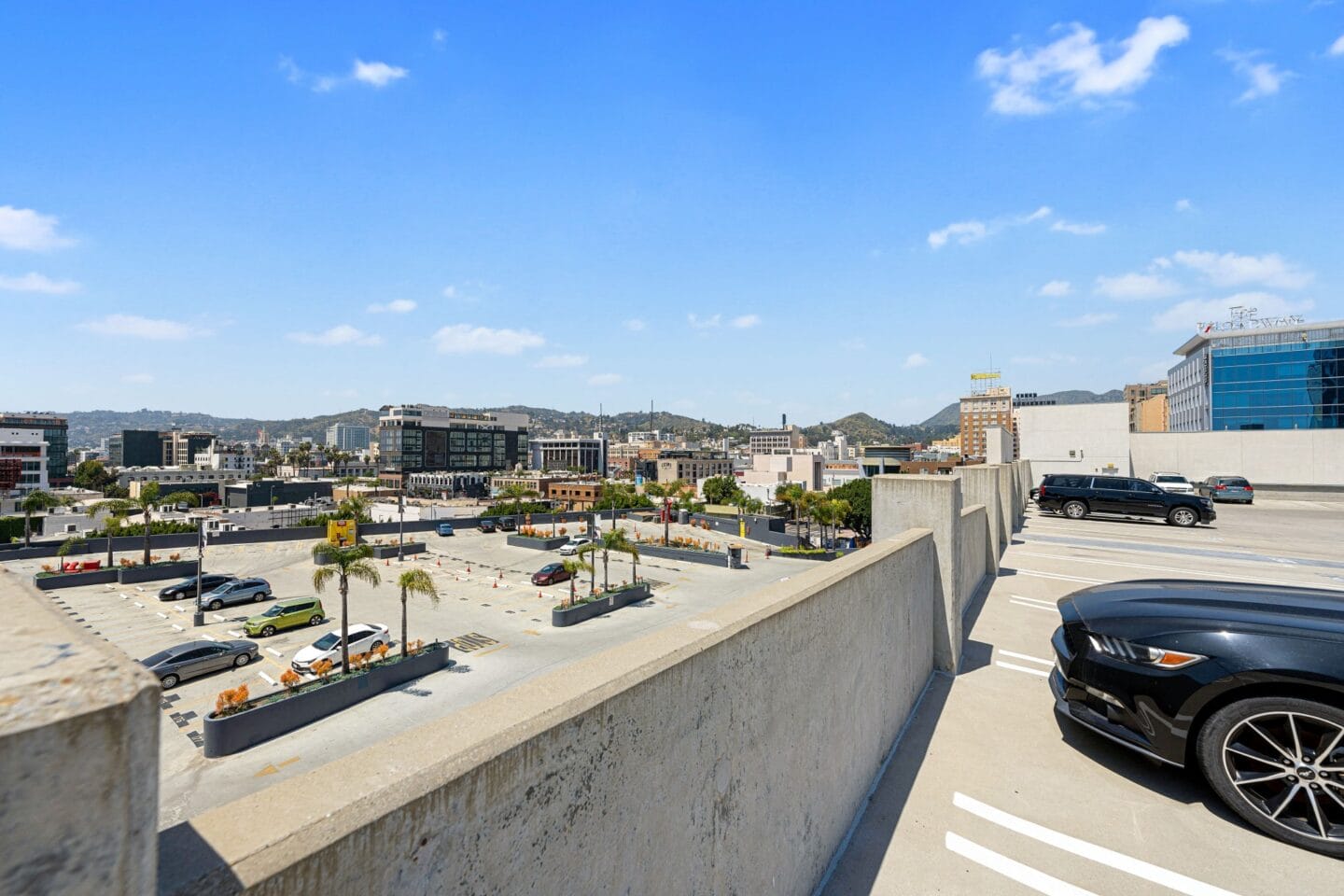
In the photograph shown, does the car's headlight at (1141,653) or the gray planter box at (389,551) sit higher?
the car's headlight at (1141,653)

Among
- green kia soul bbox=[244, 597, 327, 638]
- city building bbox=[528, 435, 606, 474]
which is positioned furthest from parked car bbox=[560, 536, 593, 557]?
city building bbox=[528, 435, 606, 474]

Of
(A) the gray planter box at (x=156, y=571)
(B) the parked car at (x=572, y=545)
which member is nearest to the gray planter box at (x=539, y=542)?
(B) the parked car at (x=572, y=545)

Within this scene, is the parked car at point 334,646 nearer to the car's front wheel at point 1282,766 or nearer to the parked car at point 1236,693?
the parked car at point 1236,693

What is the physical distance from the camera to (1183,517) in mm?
13289

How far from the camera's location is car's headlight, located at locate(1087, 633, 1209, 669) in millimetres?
3193

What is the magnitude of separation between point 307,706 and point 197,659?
5.15 meters

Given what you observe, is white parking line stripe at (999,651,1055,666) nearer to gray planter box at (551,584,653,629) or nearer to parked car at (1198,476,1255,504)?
gray planter box at (551,584,653,629)

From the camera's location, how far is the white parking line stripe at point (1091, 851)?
8.73 feet

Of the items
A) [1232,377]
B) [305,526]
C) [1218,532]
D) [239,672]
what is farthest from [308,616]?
[1232,377]

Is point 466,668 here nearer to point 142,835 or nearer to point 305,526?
point 142,835

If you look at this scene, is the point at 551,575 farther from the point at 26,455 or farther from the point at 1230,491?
the point at 26,455

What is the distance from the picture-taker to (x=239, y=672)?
16.6 metres

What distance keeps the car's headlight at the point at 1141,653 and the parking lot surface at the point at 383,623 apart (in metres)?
4.82

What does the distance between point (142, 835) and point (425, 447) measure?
162 metres
